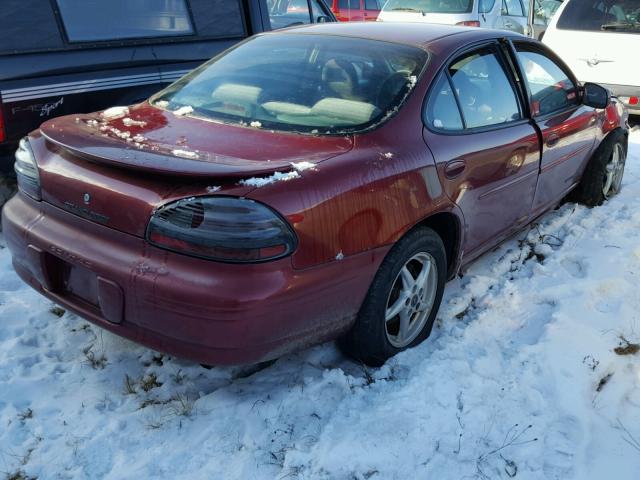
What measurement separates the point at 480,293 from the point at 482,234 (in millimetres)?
363

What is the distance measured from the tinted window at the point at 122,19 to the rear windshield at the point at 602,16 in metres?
4.80

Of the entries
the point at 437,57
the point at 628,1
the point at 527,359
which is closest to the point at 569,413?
the point at 527,359

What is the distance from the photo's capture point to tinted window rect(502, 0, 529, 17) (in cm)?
1091

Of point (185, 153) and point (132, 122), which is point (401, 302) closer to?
point (185, 153)

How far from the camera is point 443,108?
2.96 metres

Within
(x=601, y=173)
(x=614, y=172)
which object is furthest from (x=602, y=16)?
(x=601, y=173)

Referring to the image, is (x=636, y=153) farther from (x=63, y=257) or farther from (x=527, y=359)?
(x=63, y=257)

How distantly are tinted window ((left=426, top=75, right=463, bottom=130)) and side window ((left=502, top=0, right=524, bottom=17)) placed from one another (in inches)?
344

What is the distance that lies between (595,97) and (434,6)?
633cm

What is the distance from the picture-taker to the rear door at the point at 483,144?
2.90 meters

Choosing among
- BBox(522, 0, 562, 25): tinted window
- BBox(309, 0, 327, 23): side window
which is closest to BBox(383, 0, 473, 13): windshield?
BBox(522, 0, 562, 25): tinted window

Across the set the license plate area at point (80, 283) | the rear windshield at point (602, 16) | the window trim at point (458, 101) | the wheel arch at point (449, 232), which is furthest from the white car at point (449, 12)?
the license plate area at point (80, 283)

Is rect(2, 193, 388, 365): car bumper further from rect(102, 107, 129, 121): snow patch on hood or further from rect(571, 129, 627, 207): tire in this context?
rect(571, 129, 627, 207): tire

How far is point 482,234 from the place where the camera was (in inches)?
132
